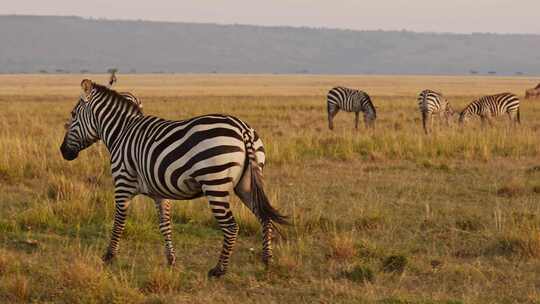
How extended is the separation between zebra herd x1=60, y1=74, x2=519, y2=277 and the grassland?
0.49 meters

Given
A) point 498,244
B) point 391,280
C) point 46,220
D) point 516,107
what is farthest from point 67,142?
point 516,107

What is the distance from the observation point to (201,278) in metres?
6.75

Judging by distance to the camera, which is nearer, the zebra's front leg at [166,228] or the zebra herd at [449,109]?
the zebra's front leg at [166,228]

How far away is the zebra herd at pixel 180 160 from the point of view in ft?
21.0

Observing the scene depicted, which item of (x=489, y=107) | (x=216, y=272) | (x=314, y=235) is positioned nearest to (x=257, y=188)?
(x=216, y=272)

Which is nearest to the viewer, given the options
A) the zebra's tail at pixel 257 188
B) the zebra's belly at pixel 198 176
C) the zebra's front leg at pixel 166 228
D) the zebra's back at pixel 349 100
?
the zebra's belly at pixel 198 176

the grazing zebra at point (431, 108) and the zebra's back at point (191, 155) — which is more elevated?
the grazing zebra at point (431, 108)

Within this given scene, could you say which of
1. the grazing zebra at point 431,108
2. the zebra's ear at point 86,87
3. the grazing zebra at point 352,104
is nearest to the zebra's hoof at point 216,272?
the zebra's ear at point 86,87

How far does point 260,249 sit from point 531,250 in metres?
2.86

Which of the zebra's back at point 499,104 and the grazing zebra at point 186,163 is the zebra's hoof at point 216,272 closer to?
the grazing zebra at point 186,163

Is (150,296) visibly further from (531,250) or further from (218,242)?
(531,250)

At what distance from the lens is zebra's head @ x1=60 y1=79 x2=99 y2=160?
795 cm

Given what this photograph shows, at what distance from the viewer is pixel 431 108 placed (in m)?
22.1

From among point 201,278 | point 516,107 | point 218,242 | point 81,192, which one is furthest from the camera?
point 516,107
